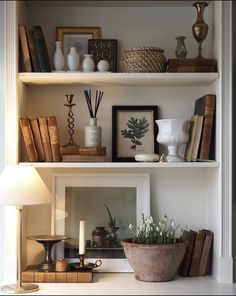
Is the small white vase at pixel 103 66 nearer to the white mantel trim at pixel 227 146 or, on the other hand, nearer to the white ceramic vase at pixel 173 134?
the white ceramic vase at pixel 173 134

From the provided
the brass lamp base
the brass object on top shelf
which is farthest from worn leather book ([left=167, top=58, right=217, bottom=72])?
the brass lamp base

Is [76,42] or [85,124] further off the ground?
[76,42]

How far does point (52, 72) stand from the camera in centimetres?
247

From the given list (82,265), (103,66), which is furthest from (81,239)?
(103,66)

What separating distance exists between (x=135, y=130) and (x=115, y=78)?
0.32 meters

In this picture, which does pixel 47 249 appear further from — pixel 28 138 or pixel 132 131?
pixel 132 131

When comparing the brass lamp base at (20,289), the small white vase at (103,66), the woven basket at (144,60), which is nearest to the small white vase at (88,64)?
the small white vase at (103,66)

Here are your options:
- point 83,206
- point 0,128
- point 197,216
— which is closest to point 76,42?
point 0,128

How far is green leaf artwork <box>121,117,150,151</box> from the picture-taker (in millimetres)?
2654

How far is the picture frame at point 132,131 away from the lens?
2.65m

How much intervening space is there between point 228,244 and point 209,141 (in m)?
0.45

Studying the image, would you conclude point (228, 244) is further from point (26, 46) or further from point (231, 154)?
point (26, 46)

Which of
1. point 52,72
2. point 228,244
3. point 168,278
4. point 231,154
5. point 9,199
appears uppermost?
point 52,72

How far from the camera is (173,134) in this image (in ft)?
8.07
